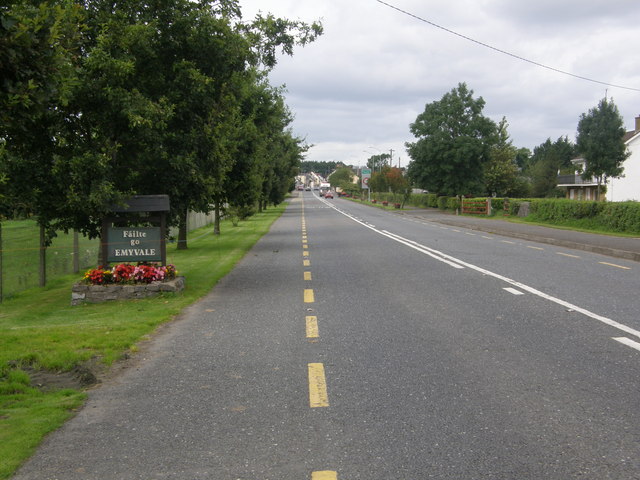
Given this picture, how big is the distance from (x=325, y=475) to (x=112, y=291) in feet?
26.0

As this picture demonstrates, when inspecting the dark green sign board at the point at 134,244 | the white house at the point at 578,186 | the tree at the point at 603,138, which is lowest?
the dark green sign board at the point at 134,244

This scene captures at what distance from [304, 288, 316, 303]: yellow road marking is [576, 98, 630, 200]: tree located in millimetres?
37227

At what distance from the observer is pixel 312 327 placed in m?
7.95

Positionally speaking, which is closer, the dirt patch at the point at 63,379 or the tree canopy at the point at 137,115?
the dirt patch at the point at 63,379

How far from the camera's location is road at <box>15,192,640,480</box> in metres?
3.91

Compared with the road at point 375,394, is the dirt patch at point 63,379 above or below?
below

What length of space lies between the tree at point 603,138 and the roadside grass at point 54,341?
118 feet

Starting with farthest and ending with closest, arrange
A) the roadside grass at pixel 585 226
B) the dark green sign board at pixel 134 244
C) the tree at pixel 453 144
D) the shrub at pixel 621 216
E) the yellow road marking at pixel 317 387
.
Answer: the tree at pixel 453 144, the roadside grass at pixel 585 226, the shrub at pixel 621 216, the dark green sign board at pixel 134 244, the yellow road marking at pixel 317 387

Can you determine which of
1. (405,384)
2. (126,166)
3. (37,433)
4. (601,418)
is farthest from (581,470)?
(126,166)

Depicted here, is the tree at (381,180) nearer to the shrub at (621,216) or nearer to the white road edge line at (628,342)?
the shrub at (621,216)

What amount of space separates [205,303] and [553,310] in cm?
549

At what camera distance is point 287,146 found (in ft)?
184

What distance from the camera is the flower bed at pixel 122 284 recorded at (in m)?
10.7

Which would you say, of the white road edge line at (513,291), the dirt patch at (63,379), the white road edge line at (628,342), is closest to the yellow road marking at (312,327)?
the dirt patch at (63,379)
